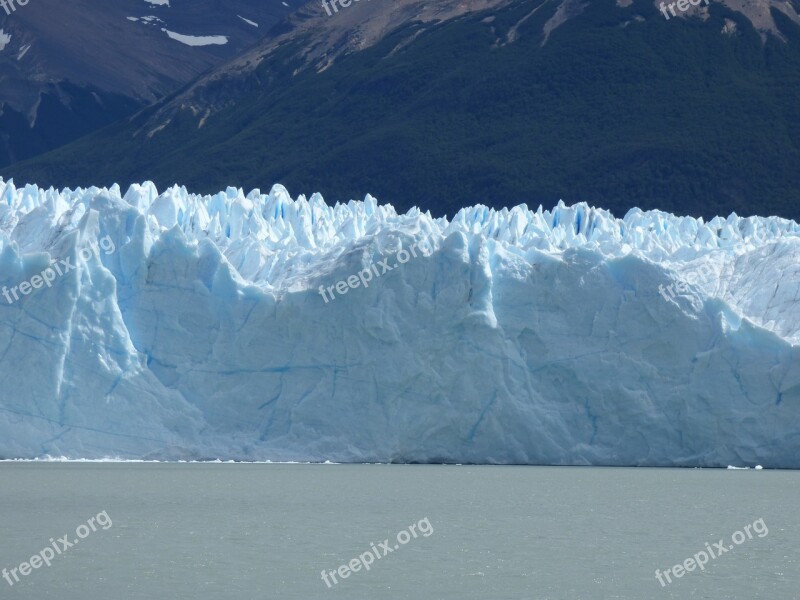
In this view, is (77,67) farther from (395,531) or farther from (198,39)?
(395,531)

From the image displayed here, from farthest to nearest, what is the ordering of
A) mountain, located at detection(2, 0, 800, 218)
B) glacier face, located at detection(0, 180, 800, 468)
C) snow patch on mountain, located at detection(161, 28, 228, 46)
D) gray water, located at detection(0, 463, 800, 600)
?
1. snow patch on mountain, located at detection(161, 28, 228, 46)
2. mountain, located at detection(2, 0, 800, 218)
3. glacier face, located at detection(0, 180, 800, 468)
4. gray water, located at detection(0, 463, 800, 600)

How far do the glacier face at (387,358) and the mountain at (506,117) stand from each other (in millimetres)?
43661

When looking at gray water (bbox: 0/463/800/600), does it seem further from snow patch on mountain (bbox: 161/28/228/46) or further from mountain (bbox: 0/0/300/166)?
snow patch on mountain (bbox: 161/28/228/46)

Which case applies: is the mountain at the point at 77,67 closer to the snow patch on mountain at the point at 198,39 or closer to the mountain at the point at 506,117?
the snow patch on mountain at the point at 198,39

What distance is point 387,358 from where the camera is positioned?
25.6 m

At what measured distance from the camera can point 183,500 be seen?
70.1 feet

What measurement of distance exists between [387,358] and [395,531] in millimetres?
7290

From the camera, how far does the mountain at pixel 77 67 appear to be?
116688 mm

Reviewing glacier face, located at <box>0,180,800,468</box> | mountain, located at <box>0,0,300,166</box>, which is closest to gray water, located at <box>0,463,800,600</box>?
glacier face, located at <box>0,180,800,468</box>

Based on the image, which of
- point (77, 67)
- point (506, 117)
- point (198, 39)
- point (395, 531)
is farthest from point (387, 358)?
point (198, 39)

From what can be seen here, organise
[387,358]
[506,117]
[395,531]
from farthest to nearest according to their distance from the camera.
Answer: [506,117] < [387,358] < [395,531]

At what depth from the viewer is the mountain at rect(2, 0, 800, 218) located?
7200cm

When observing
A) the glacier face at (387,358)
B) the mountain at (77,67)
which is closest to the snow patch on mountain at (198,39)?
the mountain at (77,67)

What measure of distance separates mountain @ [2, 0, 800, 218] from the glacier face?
4366cm
